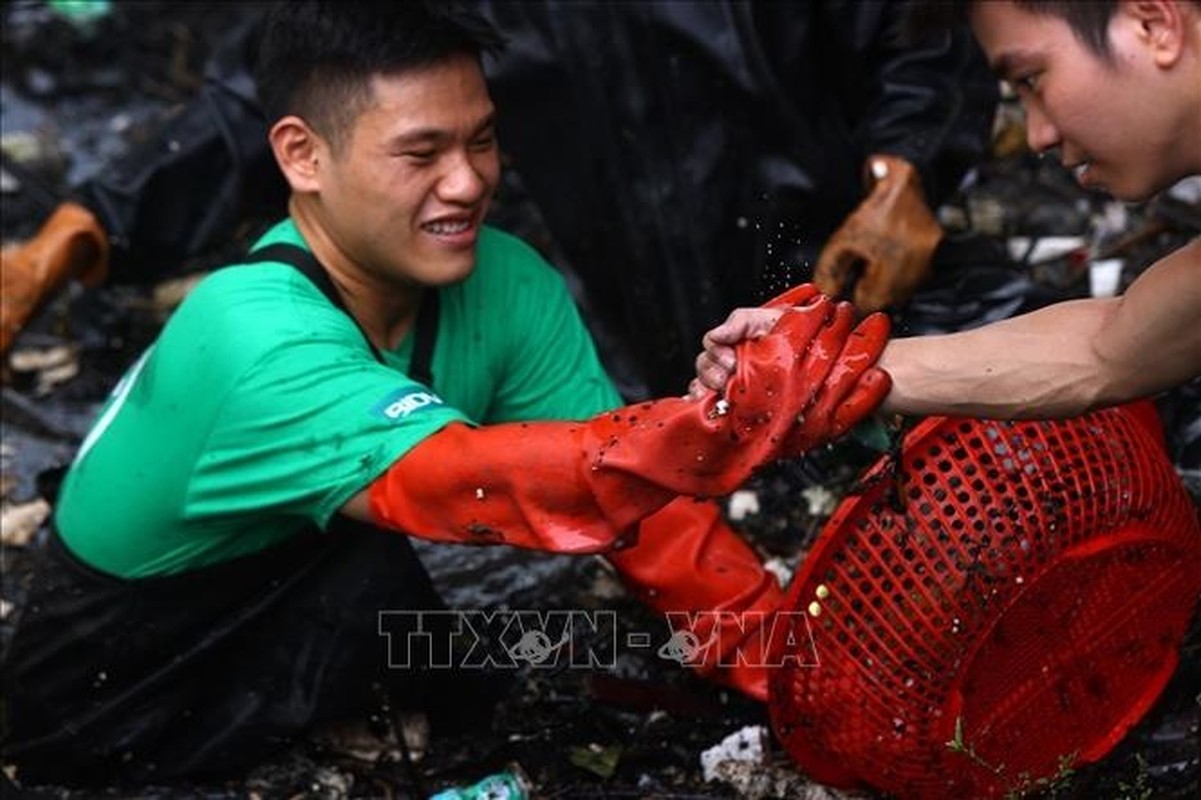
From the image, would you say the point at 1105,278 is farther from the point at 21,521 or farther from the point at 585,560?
the point at 21,521

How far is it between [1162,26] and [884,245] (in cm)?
186

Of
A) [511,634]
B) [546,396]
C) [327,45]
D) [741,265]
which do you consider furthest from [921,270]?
[327,45]

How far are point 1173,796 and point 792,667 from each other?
858 millimetres

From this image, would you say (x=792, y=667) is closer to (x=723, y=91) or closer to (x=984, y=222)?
(x=723, y=91)

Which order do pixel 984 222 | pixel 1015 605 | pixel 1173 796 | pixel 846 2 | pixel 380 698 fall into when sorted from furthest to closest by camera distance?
pixel 984 222 < pixel 846 2 < pixel 380 698 < pixel 1173 796 < pixel 1015 605

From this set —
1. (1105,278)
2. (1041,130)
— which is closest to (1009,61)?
(1041,130)

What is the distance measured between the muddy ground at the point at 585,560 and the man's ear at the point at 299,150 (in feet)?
3.80

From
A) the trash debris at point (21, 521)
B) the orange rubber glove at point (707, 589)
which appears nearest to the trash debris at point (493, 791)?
the orange rubber glove at point (707, 589)

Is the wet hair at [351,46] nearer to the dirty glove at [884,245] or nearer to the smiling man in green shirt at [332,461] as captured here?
the smiling man in green shirt at [332,461]

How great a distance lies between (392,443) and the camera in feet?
9.77

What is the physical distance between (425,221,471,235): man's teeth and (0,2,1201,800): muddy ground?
3.32 feet

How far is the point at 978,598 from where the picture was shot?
2.91 metres

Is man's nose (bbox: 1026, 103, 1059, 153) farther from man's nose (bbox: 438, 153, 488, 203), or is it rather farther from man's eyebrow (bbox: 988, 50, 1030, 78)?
man's nose (bbox: 438, 153, 488, 203)

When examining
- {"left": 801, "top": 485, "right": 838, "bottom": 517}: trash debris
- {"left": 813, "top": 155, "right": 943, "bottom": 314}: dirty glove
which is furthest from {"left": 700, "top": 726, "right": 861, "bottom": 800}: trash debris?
{"left": 813, "top": 155, "right": 943, "bottom": 314}: dirty glove
